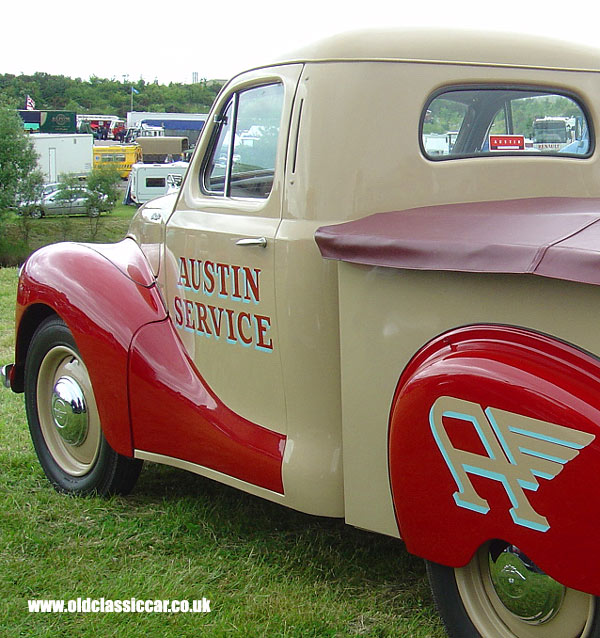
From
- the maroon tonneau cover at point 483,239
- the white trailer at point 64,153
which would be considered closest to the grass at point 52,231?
the white trailer at point 64,153

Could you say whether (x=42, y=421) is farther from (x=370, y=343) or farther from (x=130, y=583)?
(x=370, y=343)

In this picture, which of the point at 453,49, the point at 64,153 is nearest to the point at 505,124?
the point at 453,49

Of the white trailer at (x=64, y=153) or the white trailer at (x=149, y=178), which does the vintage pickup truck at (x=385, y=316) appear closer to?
the white trailer at (x=149, y=178)

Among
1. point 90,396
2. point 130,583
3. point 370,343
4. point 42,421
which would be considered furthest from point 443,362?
point 42,421

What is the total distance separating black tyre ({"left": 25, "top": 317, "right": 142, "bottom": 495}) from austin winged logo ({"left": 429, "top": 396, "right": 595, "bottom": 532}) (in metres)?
1.90

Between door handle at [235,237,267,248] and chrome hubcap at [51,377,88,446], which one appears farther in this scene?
chrome hubcap at [51,377,88,446]

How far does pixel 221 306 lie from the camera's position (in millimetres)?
3184

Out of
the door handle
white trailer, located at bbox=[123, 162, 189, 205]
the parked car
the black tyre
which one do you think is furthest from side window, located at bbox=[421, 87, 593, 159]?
the parked car

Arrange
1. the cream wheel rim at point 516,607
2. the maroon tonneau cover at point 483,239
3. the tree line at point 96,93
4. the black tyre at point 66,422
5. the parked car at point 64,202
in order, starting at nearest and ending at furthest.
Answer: the maroon tonneau cover at point 483,239
the cream wheel rim at point 516,607
the black tyre at point 66,422
the parked car at point 64,202
the tree line at point 96,93

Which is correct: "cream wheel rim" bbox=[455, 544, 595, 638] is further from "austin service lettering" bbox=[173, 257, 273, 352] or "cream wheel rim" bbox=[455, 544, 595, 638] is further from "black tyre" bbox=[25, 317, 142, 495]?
"black tyre" bbox=[25, 317, 142, 495]

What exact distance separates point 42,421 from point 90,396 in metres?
0.48

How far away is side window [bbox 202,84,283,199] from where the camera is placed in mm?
3080

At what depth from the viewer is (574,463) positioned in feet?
6.60

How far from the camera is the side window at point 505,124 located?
9.91 feet
